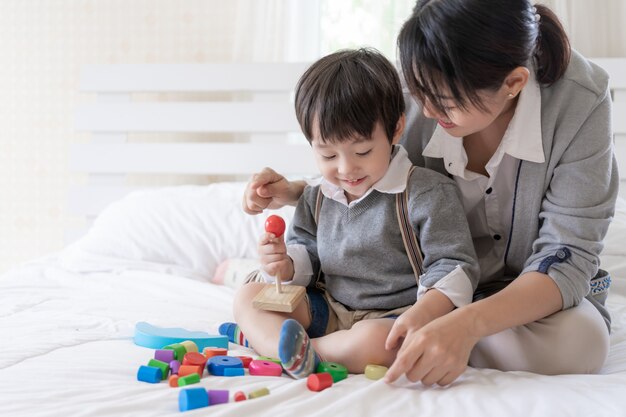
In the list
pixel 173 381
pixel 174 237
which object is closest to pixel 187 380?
pixel 173 381

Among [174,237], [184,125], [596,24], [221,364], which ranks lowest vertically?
[174,237]

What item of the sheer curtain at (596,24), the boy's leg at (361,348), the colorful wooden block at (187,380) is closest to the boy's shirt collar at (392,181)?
the boy's leg at (361,348)

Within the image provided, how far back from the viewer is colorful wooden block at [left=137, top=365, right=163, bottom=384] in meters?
0.94

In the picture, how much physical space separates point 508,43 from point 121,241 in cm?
123

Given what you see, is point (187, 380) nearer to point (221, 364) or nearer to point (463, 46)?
point (221, 364)

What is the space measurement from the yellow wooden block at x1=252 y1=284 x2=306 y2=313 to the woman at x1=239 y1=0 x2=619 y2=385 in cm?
17

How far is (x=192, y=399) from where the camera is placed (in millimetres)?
821

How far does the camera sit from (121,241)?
1.90 m

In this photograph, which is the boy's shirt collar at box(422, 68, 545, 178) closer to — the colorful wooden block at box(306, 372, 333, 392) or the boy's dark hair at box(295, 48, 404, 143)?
the boy's dark hair at box(295, 48, 404, 143)

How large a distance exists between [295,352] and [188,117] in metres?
1.58

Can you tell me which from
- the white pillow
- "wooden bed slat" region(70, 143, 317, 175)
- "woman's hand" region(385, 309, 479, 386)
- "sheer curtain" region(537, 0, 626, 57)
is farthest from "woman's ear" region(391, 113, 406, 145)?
"sheer curtain" region(537, 0, 626, 57)

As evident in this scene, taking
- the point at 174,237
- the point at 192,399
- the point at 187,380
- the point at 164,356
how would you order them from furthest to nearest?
the point at 174,237 < the point at 164,356 < the point at 187,380 < the point at 192,399

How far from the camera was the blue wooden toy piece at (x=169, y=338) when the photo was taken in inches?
45.1

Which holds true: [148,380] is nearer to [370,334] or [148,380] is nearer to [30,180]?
[370,334]
